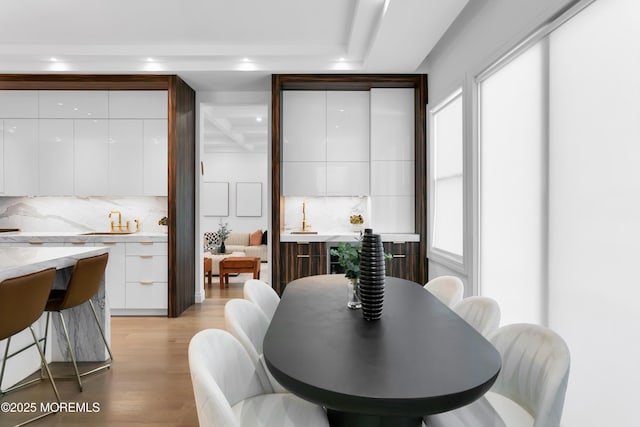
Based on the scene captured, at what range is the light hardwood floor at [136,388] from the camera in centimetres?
225

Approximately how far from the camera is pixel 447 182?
3.85 m

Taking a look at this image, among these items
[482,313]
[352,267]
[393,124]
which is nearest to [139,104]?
[393,124]

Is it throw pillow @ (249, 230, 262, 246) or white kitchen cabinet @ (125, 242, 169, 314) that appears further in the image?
throw pillow @ (249, 230, 262, 246)

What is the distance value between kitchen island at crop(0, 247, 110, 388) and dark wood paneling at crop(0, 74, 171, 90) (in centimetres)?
221

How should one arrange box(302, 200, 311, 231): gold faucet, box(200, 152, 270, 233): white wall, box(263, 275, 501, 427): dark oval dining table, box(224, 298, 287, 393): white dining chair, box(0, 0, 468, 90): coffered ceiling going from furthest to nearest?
box(200, 152, 270, 233): white wall, box(302, 200, 311, 231): gold faucet, box(0, 0, 468, 90): coffered ceiling, box(224, 298, 287, 393): white dining chair, box(263, 275, 501, 427): dark oval dining table

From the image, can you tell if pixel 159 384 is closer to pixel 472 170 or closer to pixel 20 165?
pixel 472 170

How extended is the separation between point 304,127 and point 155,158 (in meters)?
1.87

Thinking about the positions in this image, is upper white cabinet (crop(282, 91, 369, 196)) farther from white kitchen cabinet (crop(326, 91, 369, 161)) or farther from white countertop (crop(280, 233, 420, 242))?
white countertop (crop(280, 233, 420, 242))

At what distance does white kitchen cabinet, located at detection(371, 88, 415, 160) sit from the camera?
14.6 feet

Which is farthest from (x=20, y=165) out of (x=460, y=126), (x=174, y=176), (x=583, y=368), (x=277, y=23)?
(x=583, y=368)

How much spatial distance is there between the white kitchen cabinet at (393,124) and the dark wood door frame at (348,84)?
0.08 metres

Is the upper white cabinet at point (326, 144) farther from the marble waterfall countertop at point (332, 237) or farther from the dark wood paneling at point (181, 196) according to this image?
the dark wood paneling at point (181, 196)

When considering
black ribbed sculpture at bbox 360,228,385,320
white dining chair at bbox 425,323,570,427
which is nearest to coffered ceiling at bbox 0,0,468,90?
black ribbed sculpture at bbox 360,228,385,320

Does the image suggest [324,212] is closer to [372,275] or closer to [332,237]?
[332,237]
